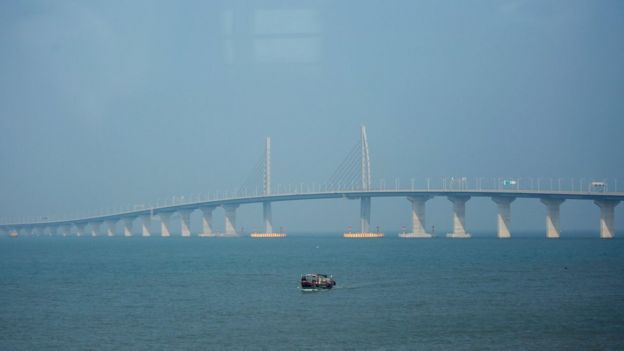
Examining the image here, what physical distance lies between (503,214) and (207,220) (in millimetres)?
56515

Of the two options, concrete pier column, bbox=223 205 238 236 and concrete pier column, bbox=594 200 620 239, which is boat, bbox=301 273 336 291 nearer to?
concrete pier column, bbox=594 200 620 239

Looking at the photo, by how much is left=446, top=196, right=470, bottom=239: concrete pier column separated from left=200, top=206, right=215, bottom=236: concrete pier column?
4313 cm

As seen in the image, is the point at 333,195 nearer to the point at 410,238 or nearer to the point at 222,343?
the point at 410,238

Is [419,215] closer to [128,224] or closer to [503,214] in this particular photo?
[503,214]

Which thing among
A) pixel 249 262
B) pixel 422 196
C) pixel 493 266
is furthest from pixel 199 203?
pixel 493 266

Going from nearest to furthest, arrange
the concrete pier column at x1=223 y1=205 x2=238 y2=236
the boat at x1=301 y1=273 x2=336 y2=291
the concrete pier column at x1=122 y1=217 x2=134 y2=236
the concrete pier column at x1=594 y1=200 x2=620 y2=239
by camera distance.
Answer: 1. the boat at x1=301 y1=273 x2=336 y2=291
2. the concrete pier column at x1=594 y1=200 x2=620 y2=239
3. the concrete pier column at x1=223 y1=205 x2=238 y2=236
4. the concrete pier column at x1=122 y1=217 x2=134 y2=236

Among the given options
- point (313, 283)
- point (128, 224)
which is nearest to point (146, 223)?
point (128, 224)

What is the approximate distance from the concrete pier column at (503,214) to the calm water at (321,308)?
159 ft

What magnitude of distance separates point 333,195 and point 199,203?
26445 mm

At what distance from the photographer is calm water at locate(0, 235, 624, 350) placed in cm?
3142

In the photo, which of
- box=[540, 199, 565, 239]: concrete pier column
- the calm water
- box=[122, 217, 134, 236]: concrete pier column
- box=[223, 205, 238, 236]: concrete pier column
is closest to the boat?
the calm water

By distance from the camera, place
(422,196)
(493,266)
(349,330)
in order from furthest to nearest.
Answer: (422,196)
(493,266)
(349,330)

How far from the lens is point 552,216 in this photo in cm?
11700

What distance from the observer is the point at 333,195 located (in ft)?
422
